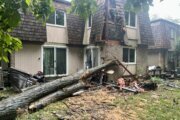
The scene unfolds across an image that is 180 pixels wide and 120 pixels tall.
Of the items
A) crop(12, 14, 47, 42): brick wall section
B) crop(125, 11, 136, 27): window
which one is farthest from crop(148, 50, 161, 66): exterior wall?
crop(12, 14, 47, 42): brick wall section

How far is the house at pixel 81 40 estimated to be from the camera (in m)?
13.9

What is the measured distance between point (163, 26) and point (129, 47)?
7933 mm

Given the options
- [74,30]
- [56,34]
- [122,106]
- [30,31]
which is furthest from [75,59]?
[122,106]

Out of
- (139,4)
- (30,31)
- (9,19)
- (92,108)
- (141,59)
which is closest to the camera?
(9,19)

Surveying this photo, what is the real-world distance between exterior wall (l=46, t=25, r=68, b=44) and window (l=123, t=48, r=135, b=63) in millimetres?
4092

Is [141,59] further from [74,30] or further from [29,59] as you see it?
[29,59]

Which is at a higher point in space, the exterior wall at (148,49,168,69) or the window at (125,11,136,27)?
the window at (125,11,136,27)

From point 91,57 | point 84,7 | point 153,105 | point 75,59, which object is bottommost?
point 153,105

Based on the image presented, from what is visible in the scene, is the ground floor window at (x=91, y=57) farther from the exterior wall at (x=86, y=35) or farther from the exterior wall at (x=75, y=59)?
the exterior wall at (x=86, y=35)

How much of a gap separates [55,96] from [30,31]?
6580 mm

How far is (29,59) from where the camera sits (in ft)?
46.2

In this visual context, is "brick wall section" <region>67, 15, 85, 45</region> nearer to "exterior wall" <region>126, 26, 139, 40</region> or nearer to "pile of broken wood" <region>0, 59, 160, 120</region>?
"exterior wall" <region>126, 26, 139, 40</region>

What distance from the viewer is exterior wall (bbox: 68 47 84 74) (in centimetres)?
1616

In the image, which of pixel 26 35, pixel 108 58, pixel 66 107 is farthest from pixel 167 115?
pixel 26 35
